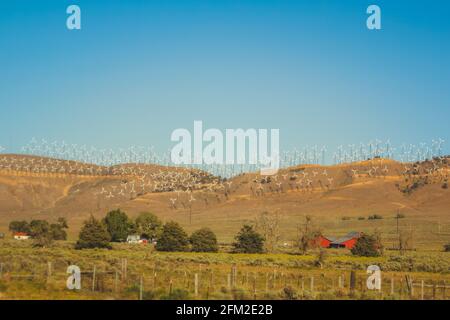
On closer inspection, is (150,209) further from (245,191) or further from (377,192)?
(377,192)

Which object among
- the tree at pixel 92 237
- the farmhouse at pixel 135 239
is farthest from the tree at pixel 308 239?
the farmhouse at pixel 135 239

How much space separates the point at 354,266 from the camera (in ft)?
181

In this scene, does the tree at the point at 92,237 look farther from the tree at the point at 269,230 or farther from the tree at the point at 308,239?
the tree at the point at 308,239

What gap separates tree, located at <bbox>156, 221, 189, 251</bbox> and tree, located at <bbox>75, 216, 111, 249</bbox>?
647cm

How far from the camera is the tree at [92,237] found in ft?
237

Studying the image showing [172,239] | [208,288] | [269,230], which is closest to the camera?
[208,288]

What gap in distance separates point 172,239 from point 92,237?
357 inches

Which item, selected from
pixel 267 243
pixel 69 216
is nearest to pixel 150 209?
pixel 69 216

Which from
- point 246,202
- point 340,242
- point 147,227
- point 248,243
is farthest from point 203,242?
point 246,202

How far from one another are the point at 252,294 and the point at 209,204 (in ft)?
462

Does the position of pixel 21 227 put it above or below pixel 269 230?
below

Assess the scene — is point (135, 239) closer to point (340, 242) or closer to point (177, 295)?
point (340, 242)

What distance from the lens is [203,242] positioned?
2874 inches

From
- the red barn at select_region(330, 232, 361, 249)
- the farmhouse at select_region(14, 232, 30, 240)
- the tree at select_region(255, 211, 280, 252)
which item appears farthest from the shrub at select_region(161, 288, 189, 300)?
the farmhouse at select_region(14, 232, 30, 240)
